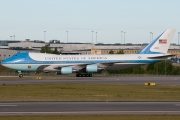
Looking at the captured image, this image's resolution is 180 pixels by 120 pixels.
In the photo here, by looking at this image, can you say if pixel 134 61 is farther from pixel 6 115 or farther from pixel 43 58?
pixel 6 115

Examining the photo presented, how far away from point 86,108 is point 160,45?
53.2m

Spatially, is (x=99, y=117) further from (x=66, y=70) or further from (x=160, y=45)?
(x=160, y=45)

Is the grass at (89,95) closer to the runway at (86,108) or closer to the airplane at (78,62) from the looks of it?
the runway at (86,108)

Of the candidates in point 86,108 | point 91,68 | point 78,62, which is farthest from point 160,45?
point 86,108

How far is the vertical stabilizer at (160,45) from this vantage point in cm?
7794

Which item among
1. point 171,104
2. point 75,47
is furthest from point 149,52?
point 75,47

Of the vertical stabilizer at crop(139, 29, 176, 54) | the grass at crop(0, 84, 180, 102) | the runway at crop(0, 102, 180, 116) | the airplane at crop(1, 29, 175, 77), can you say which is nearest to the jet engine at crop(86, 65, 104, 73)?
the airplane at crop(1, 29, 175, 77)

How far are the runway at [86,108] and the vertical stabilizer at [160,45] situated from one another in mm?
48281

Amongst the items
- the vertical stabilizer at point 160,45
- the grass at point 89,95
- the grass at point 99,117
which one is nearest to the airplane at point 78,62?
the vertical stabilizer at point 160,45

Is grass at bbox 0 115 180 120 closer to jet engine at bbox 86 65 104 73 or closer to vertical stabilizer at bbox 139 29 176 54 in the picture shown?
jet engine at bbox 86 65 104 73

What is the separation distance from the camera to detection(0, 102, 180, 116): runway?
24.8m

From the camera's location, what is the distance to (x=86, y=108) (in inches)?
1054

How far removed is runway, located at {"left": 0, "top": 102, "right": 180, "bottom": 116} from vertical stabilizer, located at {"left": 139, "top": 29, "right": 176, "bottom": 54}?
158 feet

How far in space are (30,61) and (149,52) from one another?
1983cm
